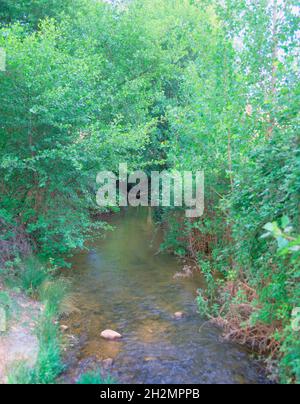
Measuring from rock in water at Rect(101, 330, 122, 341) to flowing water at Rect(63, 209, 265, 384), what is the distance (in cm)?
9

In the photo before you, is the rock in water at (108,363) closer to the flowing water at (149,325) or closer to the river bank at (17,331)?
the flowing water at (149,325)

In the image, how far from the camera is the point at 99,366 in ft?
14.5

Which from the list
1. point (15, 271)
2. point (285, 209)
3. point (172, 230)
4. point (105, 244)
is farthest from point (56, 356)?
point (105, 244)

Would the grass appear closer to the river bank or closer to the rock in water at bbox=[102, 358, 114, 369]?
the river bank

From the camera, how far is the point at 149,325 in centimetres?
560

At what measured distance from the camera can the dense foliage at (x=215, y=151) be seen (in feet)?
14.1

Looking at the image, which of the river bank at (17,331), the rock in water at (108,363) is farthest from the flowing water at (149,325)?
the river bank at (17,331)

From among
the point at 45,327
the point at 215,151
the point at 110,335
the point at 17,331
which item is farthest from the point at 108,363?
the point at 215,151

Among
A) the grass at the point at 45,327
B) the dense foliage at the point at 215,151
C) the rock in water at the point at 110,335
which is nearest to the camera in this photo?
the grass at the point at 45,327

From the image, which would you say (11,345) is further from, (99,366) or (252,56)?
(252,56)

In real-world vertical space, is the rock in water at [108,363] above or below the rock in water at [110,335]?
below

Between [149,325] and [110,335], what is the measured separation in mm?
723

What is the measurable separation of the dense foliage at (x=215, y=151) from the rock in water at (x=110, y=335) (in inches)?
63.7

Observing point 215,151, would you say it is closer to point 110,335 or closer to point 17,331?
point 110,335
